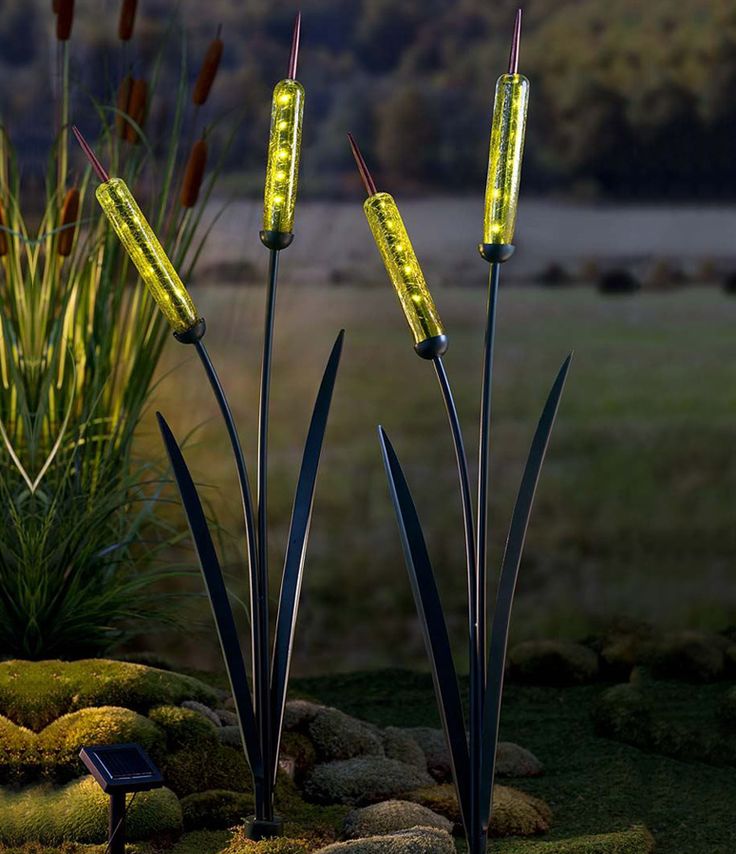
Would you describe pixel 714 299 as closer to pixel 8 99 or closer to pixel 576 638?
pixel 576 638

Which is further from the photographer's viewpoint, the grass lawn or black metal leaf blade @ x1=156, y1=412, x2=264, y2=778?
the grass lawn

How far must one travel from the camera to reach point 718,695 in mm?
3646

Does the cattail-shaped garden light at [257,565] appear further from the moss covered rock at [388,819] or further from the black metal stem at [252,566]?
the moss covered rock at [388,819]

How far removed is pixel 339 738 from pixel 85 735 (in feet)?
1.94

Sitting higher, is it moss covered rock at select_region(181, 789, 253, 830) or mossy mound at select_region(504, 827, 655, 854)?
→ mossy mound at select_region(504, 827, 655, 854)

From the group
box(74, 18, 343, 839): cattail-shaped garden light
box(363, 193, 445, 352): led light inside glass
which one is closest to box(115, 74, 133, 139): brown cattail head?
box(74, 18, 343, 839): cattail-shaped garden light

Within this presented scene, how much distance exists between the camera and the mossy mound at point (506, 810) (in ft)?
8.61

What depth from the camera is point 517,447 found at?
13.2 feet

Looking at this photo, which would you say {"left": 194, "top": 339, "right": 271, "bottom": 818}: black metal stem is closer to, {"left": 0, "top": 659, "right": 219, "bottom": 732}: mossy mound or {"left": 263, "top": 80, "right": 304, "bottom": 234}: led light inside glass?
{"left": 263, "top": 80, "right": 304, "bottom": 234}: led light inside glass

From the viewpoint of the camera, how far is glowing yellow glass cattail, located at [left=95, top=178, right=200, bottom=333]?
217 centimetres

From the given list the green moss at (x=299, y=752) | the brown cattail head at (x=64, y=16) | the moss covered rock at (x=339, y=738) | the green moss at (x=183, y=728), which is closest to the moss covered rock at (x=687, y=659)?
the moss covered rock at (x=339, y=738)

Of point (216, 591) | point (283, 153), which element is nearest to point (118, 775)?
point (216, 591)

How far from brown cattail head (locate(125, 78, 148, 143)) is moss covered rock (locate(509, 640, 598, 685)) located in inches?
72.8

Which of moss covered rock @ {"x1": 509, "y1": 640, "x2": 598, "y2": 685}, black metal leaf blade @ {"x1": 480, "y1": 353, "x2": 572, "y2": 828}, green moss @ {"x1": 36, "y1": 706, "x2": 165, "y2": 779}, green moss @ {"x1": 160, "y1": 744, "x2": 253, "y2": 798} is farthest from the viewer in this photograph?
moss covered rock @ {"x1": 509, "y1": 640, "x2": 598, "y2": 685}
